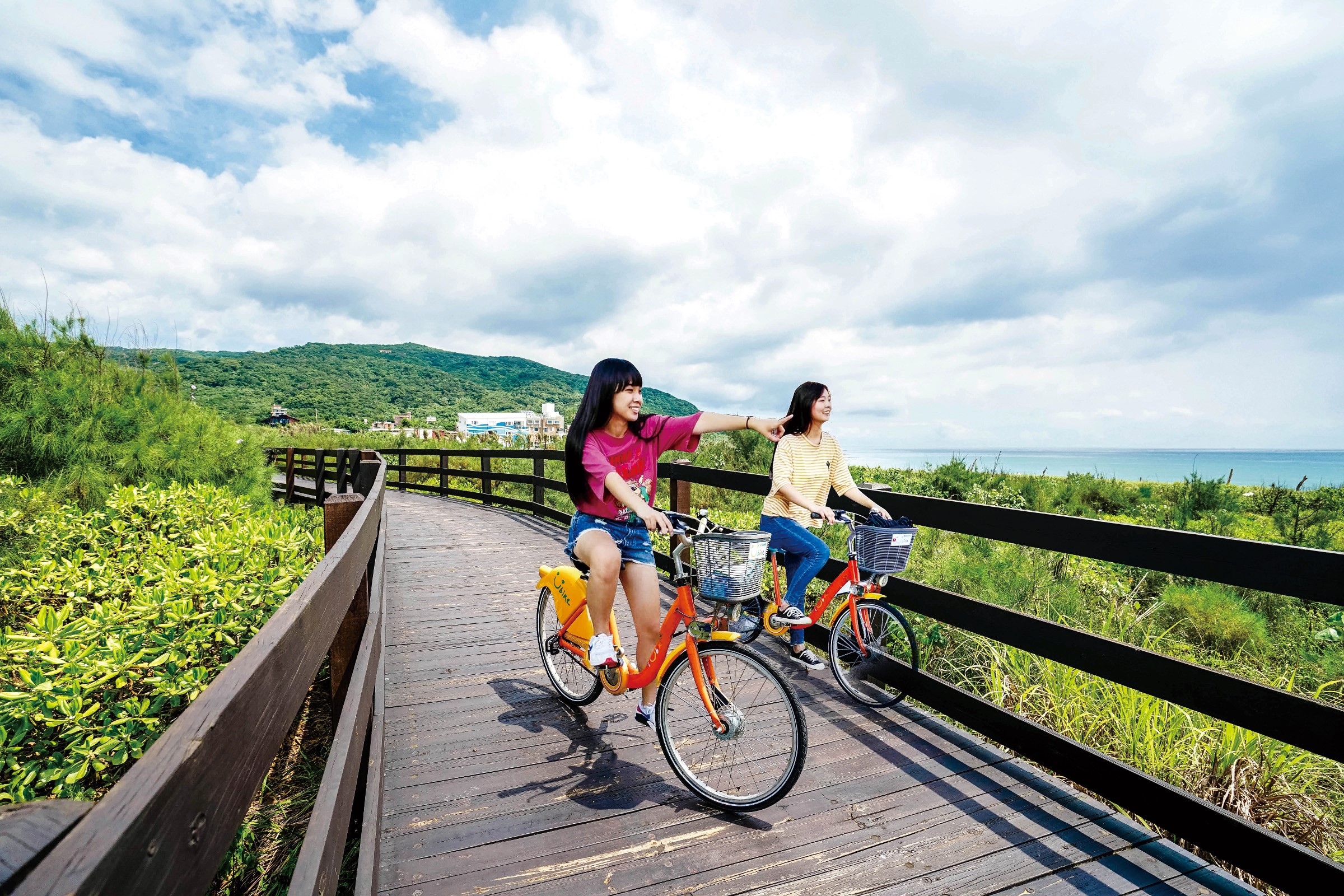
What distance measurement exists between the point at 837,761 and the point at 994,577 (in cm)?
354

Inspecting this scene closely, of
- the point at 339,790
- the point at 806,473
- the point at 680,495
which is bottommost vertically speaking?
the point at 339,790

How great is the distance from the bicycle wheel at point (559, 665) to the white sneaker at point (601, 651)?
541 millimetres

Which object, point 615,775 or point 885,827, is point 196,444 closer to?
point 615,775

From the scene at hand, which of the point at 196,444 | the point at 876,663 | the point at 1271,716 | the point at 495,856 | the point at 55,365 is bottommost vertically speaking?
the point at 495,856

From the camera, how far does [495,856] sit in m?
2.45

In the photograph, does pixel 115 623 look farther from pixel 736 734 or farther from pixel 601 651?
pixel 736 734

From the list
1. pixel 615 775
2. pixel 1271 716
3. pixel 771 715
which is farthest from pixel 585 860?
pixel 1271 716

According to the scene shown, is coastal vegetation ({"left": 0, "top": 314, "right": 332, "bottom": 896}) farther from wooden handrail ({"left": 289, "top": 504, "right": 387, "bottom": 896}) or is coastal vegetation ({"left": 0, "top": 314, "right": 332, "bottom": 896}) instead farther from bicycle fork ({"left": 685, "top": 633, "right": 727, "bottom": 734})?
bicycle fork ({"left": 685, "top": 633, "right": 727, "bottom": 734})

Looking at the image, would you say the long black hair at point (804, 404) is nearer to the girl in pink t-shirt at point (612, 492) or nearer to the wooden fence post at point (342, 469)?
the girl in pink t-shirt at point (612, 492)

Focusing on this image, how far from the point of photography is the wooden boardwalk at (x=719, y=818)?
7.66 feet

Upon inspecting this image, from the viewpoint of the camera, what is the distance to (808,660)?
4.24 metres

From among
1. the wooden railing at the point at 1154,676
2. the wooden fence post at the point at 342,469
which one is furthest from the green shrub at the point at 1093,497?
the wooden fence post at the point at 342,469

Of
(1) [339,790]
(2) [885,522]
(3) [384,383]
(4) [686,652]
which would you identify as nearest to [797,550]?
(2) [885,522]

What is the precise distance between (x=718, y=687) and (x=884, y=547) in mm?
1215
